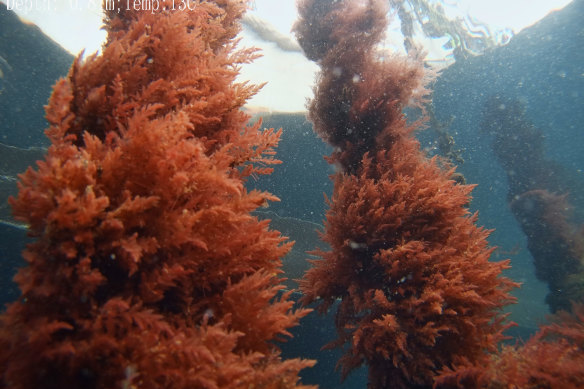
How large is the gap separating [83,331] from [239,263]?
881 mm

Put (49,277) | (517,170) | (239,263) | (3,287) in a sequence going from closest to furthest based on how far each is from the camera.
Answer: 1. (49,277)
2. (239,263)
3. (3,287)
4. (517,170)

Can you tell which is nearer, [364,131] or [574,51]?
[364,131]

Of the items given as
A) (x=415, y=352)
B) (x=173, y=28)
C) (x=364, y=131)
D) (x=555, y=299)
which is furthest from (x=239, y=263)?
(x=555, y=299)

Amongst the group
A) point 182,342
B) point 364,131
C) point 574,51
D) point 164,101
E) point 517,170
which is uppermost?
point 574,51

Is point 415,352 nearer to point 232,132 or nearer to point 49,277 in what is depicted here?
point 232,132

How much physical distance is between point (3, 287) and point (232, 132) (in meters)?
7.16

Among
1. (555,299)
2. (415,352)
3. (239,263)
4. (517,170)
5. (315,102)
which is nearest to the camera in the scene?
(239,263)

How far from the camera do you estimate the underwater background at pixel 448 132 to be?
8.34m

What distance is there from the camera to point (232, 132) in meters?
2.31

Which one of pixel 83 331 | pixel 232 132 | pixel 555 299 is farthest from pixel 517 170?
pixel 83 331

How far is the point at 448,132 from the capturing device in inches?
576

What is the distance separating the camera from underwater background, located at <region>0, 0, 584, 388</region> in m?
8.34

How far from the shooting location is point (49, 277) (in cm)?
135

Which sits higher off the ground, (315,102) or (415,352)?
(315,102)
